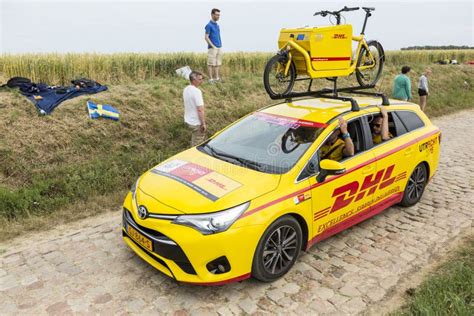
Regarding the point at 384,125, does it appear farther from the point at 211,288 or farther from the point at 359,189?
the point at 211,288

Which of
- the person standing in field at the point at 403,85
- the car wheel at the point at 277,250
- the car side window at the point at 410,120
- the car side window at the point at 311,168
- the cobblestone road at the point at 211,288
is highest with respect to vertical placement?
the person standing in field at the point at 403,85

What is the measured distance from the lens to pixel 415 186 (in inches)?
228

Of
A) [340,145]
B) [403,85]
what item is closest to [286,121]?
[340,145]

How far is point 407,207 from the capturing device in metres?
5.85

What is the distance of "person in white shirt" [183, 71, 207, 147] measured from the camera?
6820mm

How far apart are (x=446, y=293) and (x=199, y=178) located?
2.64 m

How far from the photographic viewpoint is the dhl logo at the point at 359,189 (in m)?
4.37

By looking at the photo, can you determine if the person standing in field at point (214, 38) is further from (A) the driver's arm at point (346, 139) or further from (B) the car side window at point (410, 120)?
(A) the driver's arm at point (346, 139)

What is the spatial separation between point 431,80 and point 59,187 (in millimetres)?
18087

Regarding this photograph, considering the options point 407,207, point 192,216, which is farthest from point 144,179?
point 407,207

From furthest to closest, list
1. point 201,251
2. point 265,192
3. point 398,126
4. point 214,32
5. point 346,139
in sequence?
point 214,32 → point 398,126 → point 346,139 → point 265,192 → point 201,251

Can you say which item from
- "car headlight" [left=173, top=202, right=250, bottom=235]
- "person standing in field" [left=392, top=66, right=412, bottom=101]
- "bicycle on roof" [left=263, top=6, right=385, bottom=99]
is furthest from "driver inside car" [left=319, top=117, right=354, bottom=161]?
"person standing in field" [left=392, top=66, right=412, bottom=101]

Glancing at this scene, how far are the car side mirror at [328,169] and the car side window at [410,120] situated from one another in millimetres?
1978

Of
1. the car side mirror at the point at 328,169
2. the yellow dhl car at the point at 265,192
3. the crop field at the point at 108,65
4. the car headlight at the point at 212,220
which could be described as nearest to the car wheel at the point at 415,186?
the yellow dhl car at the point at 265,192
